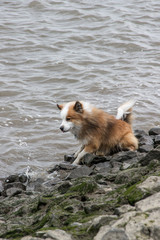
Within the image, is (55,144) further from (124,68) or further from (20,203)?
(124,68)

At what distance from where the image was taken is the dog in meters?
7.50

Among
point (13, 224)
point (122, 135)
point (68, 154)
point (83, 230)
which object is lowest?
point (68, 154)

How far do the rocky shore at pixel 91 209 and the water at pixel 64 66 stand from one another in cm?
236

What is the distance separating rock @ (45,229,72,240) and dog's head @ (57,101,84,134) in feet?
13.2

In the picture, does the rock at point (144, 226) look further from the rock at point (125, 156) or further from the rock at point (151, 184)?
the rock at point (125, 156)

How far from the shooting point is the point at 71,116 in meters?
7.43

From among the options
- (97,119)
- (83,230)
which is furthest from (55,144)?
(83,230)

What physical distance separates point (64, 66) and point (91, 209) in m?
9.05

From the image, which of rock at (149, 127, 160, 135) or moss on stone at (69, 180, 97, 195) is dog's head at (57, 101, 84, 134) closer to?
rock at (149, 127, 160, 135)

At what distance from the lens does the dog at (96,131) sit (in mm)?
7500

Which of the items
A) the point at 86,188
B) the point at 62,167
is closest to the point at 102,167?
the point at 62,167

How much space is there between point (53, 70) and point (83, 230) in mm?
9246

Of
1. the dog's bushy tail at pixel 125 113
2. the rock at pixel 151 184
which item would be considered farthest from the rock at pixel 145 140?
the rock at pixel 151 184

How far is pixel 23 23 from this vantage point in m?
15.9
